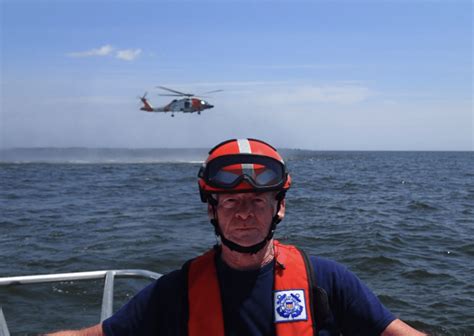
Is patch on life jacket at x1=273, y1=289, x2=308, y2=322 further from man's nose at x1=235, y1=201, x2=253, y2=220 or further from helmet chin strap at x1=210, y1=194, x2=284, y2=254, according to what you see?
man's nose at x1=235, y1=201, x2=253, y2=220

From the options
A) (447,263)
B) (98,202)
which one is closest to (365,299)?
(447,263)

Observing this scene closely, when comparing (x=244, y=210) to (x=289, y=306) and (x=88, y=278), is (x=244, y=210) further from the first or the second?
(x=88, y=278)

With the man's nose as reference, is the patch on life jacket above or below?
below

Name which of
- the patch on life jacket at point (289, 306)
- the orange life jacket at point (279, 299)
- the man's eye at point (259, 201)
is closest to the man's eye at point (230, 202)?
the man's eye at point (259, 201)

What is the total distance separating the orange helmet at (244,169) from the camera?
250 cm

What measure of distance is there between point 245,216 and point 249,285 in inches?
14.4

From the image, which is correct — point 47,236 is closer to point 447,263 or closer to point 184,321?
point 447,263

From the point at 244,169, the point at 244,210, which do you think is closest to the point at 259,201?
the point at 244,210

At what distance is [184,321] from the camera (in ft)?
8.24

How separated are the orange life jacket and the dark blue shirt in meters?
0.05

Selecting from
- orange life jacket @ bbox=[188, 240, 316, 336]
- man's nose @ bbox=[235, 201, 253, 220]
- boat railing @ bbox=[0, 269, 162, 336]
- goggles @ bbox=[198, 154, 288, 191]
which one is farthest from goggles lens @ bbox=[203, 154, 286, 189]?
boat railing @ bbox=[0, 269, 162, 336]

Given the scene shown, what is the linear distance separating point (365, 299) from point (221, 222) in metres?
0.87

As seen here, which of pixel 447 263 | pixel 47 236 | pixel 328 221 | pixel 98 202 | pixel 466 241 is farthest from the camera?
pixel 98 202

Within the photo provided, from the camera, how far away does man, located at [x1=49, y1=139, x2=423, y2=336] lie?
2.46 metres
